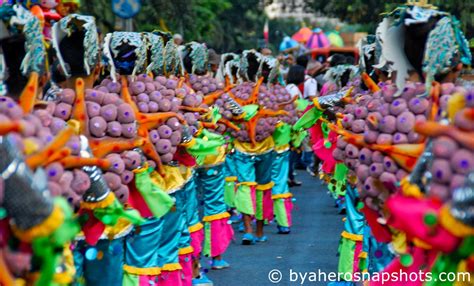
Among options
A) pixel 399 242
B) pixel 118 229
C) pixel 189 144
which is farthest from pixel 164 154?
pixel 399 242

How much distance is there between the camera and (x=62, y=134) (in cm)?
441

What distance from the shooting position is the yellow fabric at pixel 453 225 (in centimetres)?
395

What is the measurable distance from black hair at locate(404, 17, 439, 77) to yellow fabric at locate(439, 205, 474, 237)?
1.83m

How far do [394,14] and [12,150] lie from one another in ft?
9.56

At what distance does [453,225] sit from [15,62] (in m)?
2.39

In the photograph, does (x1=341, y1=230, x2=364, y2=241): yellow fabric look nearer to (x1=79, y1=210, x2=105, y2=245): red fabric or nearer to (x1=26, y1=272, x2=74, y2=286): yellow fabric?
(x1=79, y1=210, x2=105, y2=245): red fabric

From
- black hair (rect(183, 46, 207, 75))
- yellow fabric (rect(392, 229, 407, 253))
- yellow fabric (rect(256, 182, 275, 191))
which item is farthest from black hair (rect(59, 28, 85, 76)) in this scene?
yellow fabric (rect(256, 182, 275, 191))

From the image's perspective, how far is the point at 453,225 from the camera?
3965mm

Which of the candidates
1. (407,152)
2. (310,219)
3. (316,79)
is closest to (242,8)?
(316,79)

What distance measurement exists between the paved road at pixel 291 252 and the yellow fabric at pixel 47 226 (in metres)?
5.65

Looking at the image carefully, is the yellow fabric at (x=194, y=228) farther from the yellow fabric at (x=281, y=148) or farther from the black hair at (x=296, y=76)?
the black hair at (x=296, y=76)

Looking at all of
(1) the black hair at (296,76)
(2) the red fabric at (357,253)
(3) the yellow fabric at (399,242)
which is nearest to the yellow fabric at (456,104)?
(3) the yellow fabric at (399,242)

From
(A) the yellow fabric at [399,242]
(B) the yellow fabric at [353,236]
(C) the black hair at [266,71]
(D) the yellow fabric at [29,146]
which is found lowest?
(B) the yellow fabric at [353,236]

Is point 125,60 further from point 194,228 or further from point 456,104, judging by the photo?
point 456,104
